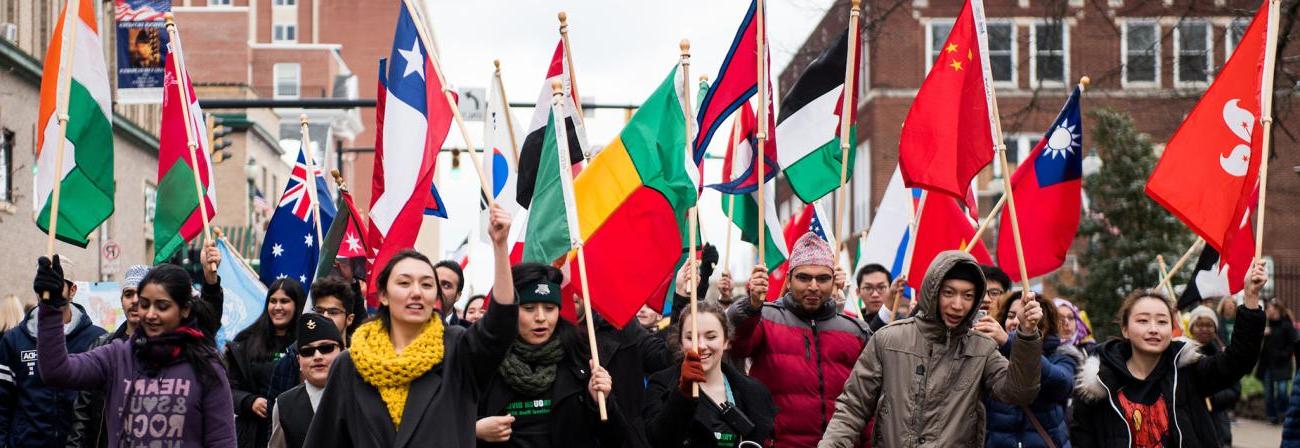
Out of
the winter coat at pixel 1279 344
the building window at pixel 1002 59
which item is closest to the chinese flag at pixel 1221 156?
the winter coat at pixel 1279 344

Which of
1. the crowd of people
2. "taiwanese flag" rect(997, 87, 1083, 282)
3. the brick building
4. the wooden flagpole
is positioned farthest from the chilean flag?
the brick building

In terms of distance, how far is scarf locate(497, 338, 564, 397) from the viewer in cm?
745

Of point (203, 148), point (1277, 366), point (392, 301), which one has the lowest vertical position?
point (1277, 366)

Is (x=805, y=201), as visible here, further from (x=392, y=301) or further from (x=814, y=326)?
(x=392, y=301)

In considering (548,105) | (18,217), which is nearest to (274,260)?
(548,105)

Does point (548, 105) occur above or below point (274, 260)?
above

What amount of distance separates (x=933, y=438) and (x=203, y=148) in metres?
5.76

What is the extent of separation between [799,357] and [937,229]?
118 inches

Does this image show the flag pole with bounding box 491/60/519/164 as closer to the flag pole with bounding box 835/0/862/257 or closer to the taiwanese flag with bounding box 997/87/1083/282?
the flag pole with bounding box 835/0/862/257

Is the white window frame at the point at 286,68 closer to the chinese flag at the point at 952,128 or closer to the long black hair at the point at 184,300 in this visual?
the chinese flag at the point at 952,128

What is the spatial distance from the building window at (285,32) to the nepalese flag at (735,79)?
87439mm

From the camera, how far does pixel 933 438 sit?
6809mm

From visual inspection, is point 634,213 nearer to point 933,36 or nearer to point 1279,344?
point 1279,344

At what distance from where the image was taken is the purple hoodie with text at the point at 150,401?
7.00m
